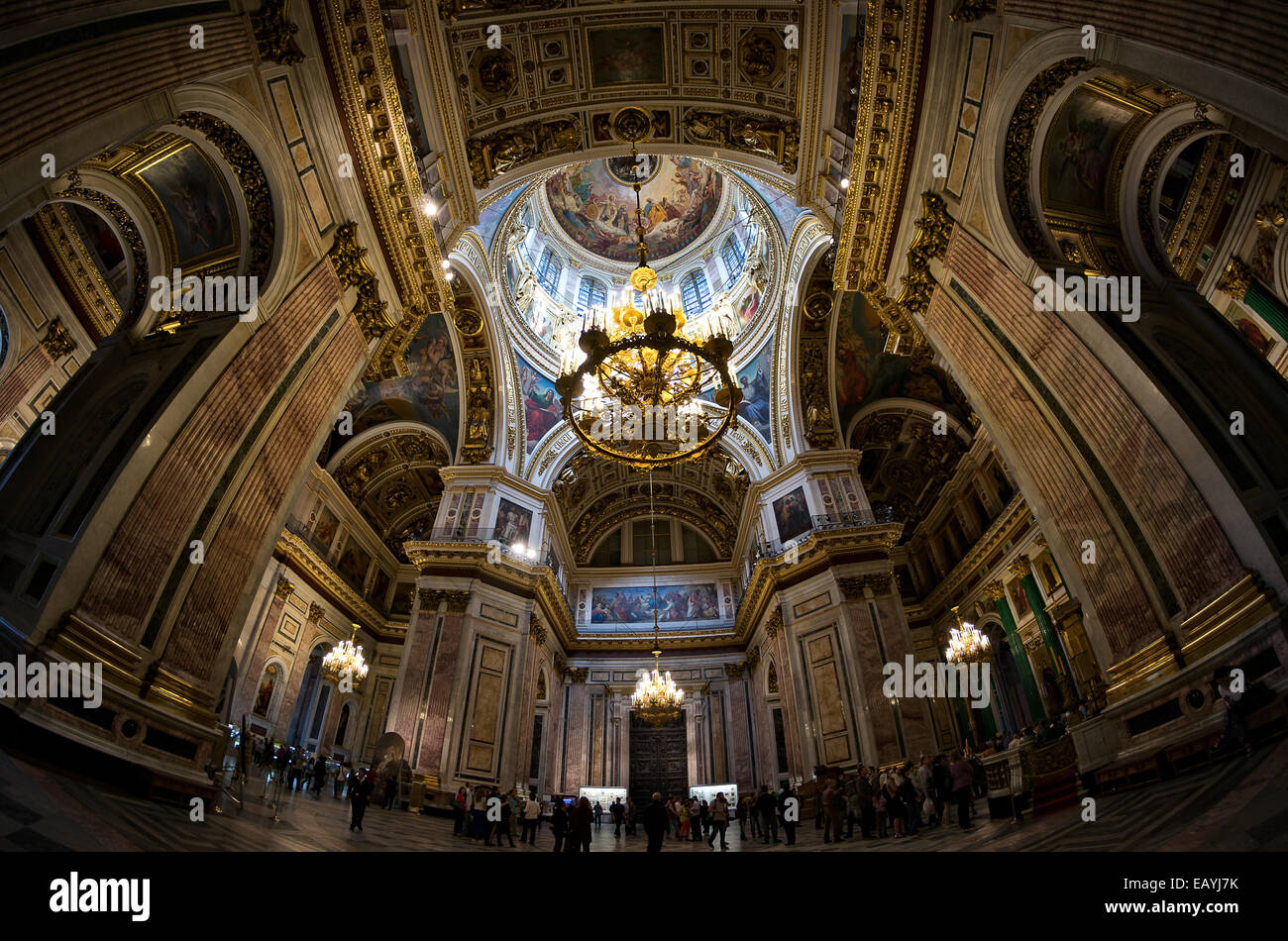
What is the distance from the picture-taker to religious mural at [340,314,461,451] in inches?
642

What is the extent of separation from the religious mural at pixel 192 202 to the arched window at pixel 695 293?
15.7 meters

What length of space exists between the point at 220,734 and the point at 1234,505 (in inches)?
391

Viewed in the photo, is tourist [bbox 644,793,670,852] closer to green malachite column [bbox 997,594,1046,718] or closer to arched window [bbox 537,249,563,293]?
green malachite column [bbox 997,594,1046,718]

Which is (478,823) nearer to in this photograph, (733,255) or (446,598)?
(446,598)

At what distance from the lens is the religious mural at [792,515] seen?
16.3 meters

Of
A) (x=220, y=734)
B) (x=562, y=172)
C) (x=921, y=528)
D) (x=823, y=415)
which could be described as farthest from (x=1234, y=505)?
(x=562, y=172)

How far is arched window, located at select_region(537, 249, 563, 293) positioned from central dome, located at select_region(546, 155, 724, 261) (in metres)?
1.17

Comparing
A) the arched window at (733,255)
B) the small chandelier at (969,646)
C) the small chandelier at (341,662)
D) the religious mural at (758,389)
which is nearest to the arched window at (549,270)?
the arched window at (733,255)

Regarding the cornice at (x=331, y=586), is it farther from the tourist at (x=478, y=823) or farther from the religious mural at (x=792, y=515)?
the religious mural at (x=792, y=515)

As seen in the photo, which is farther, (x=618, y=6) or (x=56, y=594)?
(x=618, y=6)

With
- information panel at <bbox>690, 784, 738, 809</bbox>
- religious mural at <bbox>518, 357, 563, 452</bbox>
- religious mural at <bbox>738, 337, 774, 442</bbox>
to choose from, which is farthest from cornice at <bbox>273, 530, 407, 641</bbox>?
religious mural at <bbox>738, 337, 774, 442</bbox>
